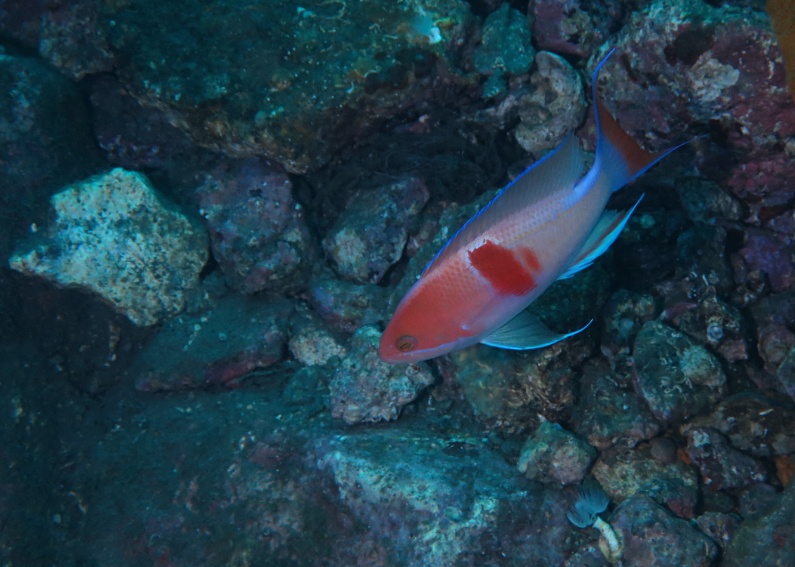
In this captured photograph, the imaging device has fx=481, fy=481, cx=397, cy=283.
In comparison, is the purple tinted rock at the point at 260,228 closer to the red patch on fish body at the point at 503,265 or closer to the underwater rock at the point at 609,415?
the underwater rock at the point at 609,415

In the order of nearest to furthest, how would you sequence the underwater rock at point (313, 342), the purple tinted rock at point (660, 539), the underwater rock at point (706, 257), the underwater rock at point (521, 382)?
the purple tinted rock at point (660, 539)
the underwater rock at point (521, 382)
the underwater rock at point (706, 257)
the underwater rock at point (313, 342)

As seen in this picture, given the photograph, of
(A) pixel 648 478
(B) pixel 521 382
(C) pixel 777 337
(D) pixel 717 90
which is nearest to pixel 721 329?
(C) pixel 777 337

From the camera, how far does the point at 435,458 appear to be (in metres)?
3.86

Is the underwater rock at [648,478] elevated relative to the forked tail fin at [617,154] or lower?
lower

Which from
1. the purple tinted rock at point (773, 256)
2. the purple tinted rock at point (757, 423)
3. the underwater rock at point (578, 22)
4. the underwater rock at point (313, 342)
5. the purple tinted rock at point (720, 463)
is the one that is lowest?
the underwater rock at point (313, 342)

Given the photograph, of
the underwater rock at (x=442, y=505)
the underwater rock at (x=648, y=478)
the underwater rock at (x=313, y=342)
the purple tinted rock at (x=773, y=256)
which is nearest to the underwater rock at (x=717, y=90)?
the purple tinted rock at (x=773, y=256)

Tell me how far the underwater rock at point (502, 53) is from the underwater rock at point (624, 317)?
2.43 metres

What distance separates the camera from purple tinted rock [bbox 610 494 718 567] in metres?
3.02

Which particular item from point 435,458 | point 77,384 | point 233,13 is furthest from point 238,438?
point 233,13

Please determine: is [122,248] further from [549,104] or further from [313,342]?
[549,104]

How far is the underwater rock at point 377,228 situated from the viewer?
16.9ft

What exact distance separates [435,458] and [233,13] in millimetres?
4856

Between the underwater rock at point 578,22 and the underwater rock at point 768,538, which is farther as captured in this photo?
the underwater rock at point 578,22

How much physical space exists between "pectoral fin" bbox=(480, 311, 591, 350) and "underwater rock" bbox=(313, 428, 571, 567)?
155 cm
